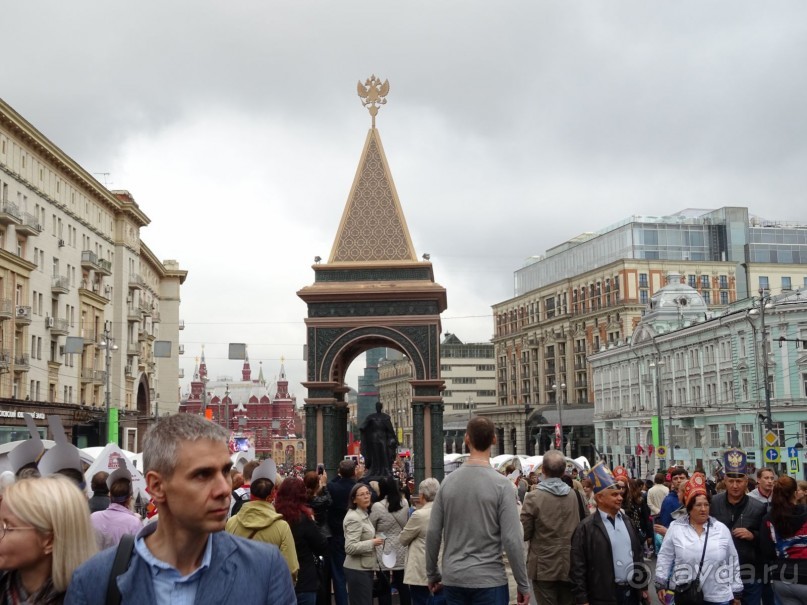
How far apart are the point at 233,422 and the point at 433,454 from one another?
12342 cm

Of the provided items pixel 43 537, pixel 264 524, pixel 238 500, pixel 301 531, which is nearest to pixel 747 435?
pixel 238 500

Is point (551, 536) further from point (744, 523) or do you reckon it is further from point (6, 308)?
point (6, 308)

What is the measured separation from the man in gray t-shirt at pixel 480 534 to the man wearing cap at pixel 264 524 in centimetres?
148

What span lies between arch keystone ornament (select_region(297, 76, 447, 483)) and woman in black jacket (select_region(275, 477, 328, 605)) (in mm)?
20130

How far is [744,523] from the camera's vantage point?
33.5 ft

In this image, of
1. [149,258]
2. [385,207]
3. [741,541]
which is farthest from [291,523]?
[149,258]

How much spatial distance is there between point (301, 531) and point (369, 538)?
5.69 ft

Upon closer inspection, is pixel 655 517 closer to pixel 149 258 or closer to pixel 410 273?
pixel 410 273

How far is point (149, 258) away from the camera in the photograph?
70.9m

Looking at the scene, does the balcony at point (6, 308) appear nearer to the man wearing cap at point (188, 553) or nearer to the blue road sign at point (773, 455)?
the blue road sign at point (773, 455)

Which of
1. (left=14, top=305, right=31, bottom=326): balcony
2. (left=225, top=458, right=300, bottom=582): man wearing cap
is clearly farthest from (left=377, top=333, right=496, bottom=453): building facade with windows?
(left=225, top=458, right=300, bottom=582): man wearing cap

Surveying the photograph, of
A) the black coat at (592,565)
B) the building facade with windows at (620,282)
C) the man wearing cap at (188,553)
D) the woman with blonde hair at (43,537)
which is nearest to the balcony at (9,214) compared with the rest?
the black coat at (592,565)

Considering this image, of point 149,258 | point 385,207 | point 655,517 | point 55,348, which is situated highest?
point 149,258

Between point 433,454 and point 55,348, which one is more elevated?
point 55,348
